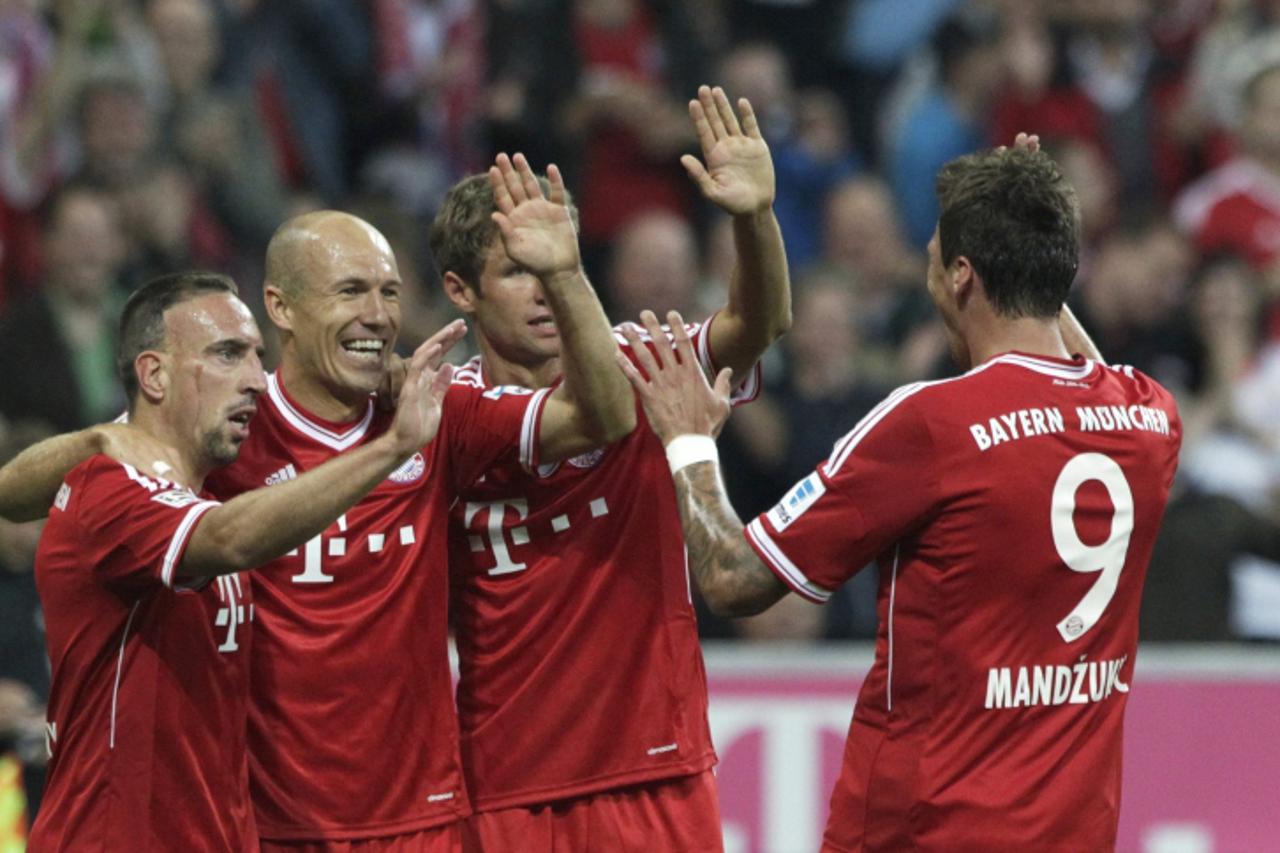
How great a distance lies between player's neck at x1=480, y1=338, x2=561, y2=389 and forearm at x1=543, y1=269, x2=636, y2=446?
16.4 inches

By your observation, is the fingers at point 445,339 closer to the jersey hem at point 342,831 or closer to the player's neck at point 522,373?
the player's neck at point 522,373

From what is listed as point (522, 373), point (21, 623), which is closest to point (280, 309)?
point (522, 373)

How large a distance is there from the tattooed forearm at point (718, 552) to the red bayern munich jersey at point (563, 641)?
51 cm

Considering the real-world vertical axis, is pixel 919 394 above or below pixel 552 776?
above

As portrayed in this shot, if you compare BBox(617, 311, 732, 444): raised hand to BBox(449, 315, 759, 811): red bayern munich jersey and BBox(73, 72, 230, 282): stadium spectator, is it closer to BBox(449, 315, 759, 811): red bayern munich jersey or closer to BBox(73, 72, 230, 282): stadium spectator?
BBox(449, 315, 759, 811): red bayern munich jersey

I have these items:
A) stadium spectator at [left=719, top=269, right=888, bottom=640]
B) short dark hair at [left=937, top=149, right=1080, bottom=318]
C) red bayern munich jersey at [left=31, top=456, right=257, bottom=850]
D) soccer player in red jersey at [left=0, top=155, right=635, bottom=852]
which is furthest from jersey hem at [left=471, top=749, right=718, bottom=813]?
stadium spectator at [left=719, top=269, right=888, bottom=640]

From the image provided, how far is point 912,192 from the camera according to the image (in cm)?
1148

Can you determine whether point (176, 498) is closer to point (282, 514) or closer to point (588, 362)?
point (282, 514)

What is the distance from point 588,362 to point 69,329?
5.09 m

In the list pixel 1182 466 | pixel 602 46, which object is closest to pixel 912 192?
pixel 602 46

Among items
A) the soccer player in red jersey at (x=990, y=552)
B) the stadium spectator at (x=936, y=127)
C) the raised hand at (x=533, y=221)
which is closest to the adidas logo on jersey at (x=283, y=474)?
the raised hand at (x=533, y=221)

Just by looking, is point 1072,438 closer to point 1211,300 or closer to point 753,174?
point 753,174

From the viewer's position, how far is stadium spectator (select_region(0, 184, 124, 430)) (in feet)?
29.9

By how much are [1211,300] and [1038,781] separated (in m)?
5.70
